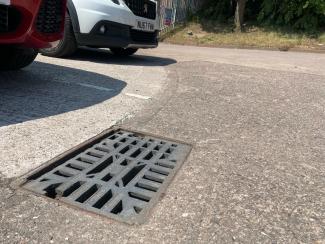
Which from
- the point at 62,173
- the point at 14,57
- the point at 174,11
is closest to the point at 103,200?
the point at 62,173

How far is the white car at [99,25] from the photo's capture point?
521cm

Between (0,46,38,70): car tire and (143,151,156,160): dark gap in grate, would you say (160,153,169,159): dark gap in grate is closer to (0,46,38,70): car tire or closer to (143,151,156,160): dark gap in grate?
(143,151,156,160): dark gap in grate

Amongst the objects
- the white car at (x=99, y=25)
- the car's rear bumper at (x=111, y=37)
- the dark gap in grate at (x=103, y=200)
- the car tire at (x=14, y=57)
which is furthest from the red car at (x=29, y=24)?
the dark gap in grate at (x=103, y=200)

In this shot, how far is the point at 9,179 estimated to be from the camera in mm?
2012

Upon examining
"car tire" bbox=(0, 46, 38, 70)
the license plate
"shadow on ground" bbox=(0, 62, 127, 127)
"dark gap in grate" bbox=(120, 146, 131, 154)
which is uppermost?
the license plate

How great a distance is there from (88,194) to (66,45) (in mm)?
3688

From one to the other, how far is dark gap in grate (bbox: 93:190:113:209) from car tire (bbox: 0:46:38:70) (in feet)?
7.42

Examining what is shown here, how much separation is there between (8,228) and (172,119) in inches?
76.4

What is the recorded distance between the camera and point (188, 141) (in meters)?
2.90

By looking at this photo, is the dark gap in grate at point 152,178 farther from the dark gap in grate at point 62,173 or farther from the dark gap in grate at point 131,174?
the dark gap in grate at point 62,173

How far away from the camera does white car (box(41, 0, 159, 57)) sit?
5207 mm

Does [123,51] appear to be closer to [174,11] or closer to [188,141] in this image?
[188,141]

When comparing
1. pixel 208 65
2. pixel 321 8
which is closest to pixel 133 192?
pixel 208 65

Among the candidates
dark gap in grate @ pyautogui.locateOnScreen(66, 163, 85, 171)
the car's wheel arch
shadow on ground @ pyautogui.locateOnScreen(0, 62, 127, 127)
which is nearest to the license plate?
the car's wheel arch
